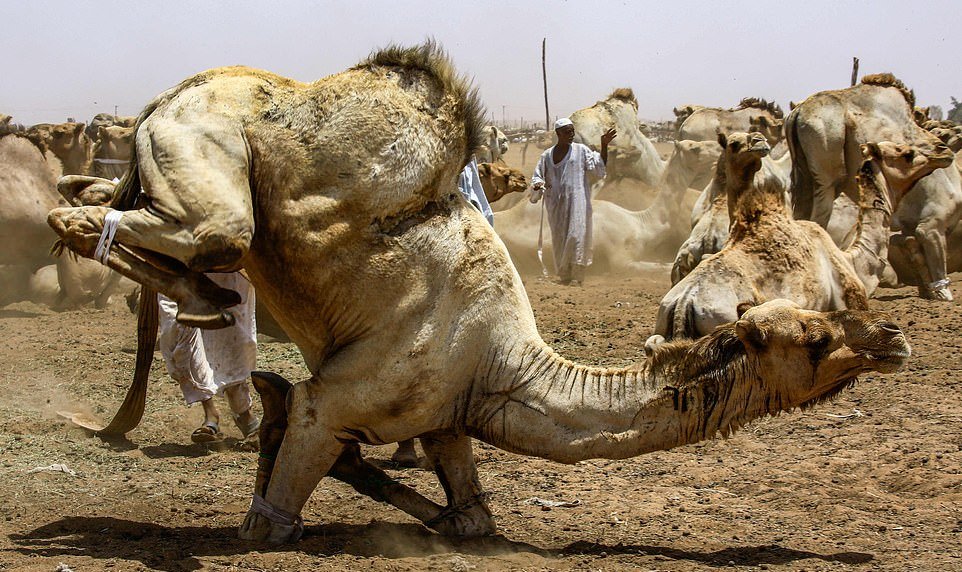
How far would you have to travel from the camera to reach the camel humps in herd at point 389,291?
436cm

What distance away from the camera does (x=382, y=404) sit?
14.9ft

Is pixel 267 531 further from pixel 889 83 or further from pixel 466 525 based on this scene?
pixel 889 83

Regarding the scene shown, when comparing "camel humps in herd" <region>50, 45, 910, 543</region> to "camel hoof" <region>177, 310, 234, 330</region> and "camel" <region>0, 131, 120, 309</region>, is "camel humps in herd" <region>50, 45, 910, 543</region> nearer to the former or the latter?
"camel hoof" <region>177, 310, 234, 330</region>

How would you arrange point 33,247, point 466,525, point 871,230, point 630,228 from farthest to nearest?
1. point 630,228
2. point 33,247
3. point 871,230
4. point 466,525

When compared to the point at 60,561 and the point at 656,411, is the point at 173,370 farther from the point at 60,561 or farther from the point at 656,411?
the point at 656,411

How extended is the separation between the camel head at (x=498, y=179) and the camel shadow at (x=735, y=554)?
3889 millimetres

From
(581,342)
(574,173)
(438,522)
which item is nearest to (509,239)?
(574,173)

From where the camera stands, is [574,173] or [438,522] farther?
[574,173]

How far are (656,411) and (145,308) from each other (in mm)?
3147

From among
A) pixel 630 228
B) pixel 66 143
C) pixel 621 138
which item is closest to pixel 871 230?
pixel 630 228

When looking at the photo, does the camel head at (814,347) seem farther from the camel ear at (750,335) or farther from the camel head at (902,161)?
the camel head at (902,161)

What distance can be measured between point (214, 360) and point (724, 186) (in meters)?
4.77

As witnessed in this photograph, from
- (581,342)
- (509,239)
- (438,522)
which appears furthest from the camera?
(509,239)

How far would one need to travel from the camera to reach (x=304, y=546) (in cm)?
475
